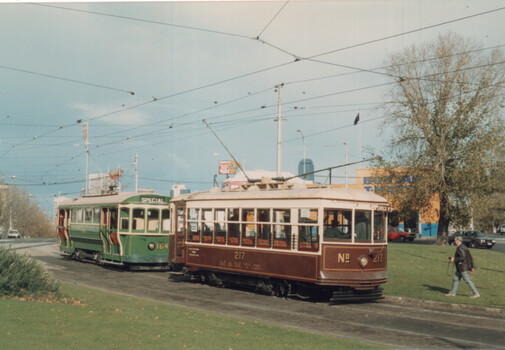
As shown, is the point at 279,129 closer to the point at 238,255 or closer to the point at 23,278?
the point at 238,255

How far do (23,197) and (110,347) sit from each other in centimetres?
9828

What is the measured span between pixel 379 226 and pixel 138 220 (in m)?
11.7

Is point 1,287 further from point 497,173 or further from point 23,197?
point 23,197

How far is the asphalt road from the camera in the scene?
10906 mm

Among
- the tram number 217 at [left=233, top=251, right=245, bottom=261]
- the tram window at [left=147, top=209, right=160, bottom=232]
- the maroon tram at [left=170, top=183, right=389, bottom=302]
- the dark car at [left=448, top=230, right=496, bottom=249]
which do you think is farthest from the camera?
the dark car at [left=448, top=230, right=496, bottom=249]

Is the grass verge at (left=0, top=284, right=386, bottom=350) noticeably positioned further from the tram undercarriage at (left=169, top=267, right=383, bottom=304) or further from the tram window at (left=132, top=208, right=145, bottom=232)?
the tram window at (left=132, top=208, right=145, bottom=232)

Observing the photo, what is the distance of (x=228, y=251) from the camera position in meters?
18.4

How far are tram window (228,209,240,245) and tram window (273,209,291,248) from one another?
169 cm

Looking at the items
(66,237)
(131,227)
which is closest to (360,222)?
(131,227)

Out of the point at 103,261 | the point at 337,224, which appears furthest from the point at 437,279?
the point at 103,261

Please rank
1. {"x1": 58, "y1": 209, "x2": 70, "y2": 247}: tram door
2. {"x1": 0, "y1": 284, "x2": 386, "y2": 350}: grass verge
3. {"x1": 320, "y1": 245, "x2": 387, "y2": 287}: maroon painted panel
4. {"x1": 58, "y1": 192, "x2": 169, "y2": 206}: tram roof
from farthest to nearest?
{"x1": 58, "y1": 209, "x2": 70, "y2": 247}: tram door → {"x1": 58, "y1": 192, "x2": 169, "y2": 206}: tram roof → {"x1": 320, "y1": 245, "x2": 387, "y2": 287}: maroon painted panel → {"x1": 0, "y1": 284, "x2": 386, "y2": 350}: grass verge

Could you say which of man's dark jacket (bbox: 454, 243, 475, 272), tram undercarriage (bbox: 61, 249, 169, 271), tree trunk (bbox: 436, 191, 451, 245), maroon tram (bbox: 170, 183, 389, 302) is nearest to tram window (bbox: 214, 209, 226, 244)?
maroon tram (bbox: 170, 183, 389, 302)

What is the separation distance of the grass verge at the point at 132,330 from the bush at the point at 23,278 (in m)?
1.05

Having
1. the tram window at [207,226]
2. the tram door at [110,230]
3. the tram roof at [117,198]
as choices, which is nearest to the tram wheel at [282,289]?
the tram window at [207,226]
